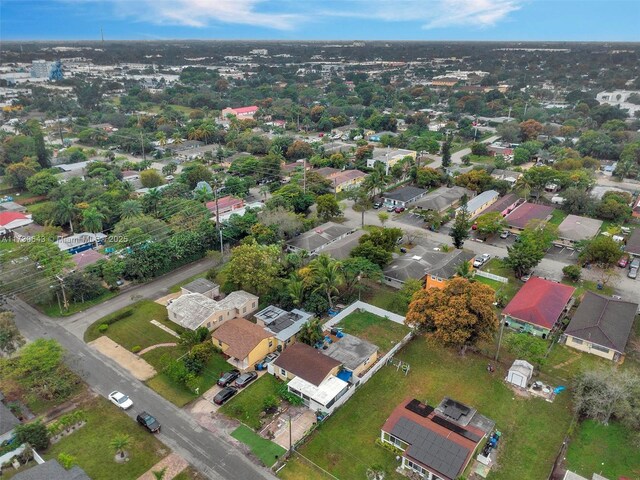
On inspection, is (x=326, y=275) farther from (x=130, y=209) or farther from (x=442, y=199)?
(x=442, y=199)

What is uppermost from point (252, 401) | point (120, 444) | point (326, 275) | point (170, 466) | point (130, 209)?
point (326, 275)

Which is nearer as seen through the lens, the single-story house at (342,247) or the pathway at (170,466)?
the pathway at (170,466)

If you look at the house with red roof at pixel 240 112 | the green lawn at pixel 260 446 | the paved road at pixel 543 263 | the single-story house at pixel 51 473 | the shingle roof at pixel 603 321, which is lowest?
the green lawn at pixel 260 446

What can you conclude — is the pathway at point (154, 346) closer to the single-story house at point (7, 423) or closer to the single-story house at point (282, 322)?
the single-story house at point (282, 322)

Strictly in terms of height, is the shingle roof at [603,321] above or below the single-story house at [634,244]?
below

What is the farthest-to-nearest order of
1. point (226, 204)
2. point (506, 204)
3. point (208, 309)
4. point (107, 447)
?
point (506, 204) → point (226, 204) → point (208, 309) → point (107, 447)

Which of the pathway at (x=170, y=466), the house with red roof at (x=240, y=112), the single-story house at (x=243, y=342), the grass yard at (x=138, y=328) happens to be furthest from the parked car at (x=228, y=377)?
the house with red roof at (x=240, y=112)

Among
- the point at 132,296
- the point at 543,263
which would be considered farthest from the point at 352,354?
the point at 543,263
